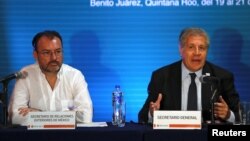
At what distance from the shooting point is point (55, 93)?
13.4ft

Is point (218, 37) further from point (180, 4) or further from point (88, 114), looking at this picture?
point (88, 114)

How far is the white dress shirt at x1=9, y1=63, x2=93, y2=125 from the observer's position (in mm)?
3947

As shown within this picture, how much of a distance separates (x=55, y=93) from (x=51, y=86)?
0.08 metres

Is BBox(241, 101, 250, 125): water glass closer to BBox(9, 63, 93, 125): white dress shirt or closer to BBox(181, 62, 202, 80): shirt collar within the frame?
BBox(181, 62, 202, 80): shirt collar

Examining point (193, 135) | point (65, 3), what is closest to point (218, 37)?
point (65, 3)

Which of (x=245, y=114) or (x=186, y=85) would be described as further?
(x=186, y=85)

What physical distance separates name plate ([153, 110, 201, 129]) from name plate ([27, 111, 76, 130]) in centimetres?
53

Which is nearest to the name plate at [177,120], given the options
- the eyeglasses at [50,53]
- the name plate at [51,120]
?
the name plate at [51,120]

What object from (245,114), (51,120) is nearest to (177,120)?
(51,120)

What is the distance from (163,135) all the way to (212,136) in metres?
0.29

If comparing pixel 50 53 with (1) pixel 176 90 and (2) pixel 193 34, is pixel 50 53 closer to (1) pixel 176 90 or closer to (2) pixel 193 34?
(1) pixel 176 90

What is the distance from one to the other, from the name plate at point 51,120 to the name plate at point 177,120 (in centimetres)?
53

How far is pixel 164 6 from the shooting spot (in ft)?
15.3

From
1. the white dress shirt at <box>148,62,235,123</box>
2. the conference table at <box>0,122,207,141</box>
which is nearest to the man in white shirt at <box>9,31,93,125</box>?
the white dress shirt at <box>148,62,235,123</box>
